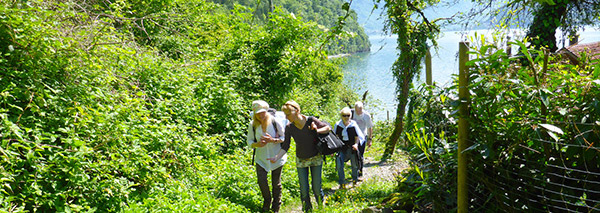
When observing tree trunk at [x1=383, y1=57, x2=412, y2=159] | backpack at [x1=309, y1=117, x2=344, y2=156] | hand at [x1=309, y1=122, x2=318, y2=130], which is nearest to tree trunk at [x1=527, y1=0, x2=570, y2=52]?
tree trunk at [x1=383, y1=57, x2=412, y2=159]

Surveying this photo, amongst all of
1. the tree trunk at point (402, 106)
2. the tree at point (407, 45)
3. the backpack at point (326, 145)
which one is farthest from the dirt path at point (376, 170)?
the backpack at point (326, 145)

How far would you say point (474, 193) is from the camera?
333 cm

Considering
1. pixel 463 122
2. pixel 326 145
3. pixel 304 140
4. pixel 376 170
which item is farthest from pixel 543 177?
pixel 376 170

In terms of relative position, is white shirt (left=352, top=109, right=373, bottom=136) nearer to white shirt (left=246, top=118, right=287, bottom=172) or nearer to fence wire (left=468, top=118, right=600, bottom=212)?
white shirt (left=246, top=118, right=287, bottom=172)

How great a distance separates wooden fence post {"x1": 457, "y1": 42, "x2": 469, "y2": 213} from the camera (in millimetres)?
3146

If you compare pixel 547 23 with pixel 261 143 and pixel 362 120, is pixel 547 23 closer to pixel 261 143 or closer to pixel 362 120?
pixel 362 120

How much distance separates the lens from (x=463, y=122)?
320cm

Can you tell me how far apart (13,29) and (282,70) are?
7011 millimetres

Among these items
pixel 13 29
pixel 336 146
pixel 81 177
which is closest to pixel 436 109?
pixel 336 146

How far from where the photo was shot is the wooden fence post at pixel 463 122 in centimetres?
315

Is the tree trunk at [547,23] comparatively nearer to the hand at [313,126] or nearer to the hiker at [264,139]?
the hand at [313,126]

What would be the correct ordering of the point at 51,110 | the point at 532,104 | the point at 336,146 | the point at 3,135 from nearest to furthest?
the point at 532,104 → the point at 3,135 → the point at 51,110 → the point at 336,146

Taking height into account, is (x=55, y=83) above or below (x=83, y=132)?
above

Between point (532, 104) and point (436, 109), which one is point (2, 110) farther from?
point (532, 104)
